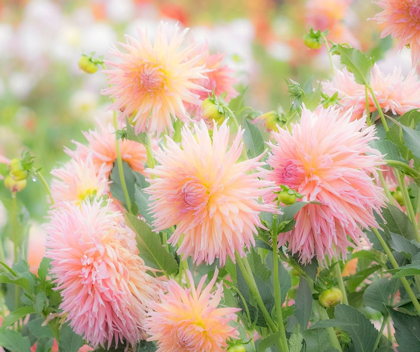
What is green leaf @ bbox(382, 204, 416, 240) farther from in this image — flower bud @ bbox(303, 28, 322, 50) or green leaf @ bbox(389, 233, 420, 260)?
flower bud @ bbox(303, 28, 322, 50)

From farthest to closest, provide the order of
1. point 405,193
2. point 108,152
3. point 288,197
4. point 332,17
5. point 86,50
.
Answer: point 86,50 → point 332,17 → point 108,152 → point 405,193 → point 288,197

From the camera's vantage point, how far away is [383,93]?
45 cm

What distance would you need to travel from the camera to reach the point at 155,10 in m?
2.73

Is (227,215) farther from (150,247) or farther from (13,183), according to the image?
(13,183)

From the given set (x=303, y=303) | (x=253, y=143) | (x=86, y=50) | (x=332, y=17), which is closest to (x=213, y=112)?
(x=253, y=143)

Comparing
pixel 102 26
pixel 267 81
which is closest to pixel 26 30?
pixel 102 26

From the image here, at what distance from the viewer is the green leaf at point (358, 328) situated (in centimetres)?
39

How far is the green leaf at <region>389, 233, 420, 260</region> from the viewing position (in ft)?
1.27

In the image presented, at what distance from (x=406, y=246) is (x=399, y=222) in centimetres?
3

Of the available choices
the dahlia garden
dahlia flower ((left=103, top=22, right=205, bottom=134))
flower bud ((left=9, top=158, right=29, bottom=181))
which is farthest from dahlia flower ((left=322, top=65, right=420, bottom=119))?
flower bud ((left=9, top=158, right=29, bottom=181))

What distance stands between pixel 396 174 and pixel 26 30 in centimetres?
220

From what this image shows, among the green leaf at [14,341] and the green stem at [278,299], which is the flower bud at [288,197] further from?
the green leaf at [14,341]

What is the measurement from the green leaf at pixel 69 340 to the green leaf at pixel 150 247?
86mm

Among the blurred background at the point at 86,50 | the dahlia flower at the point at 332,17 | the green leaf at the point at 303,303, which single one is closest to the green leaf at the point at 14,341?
the green leaf at the point at 303,303
